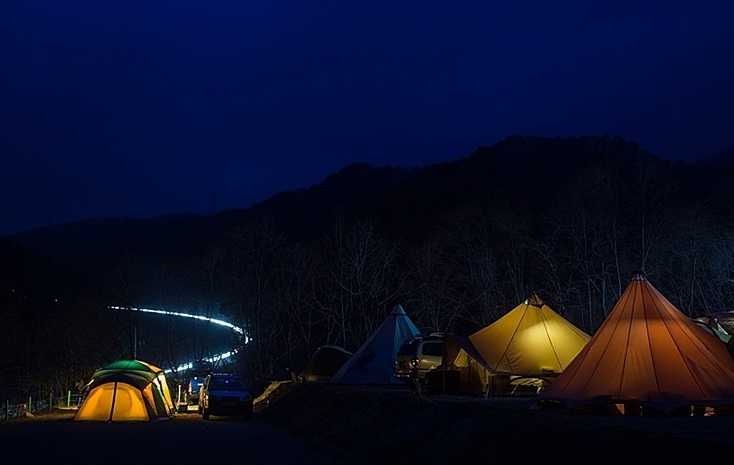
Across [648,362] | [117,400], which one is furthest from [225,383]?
[648,362]

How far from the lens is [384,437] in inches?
654

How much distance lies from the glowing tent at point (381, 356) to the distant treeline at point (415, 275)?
13.3m

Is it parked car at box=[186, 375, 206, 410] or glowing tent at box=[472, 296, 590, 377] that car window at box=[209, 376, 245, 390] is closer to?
parked car at box=[186, 375, 206, 410]

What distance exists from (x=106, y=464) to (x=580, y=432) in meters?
9.13

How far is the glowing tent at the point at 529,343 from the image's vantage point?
23.4 metres

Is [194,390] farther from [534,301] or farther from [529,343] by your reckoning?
[529,343]

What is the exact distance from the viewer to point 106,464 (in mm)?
15312

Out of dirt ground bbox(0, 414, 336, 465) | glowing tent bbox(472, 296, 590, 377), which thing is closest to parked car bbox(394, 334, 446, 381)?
glowing tent bbox(472, 296, 590, 377)

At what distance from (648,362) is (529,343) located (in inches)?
302

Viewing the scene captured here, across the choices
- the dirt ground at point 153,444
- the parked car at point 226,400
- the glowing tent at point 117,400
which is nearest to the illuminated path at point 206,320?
the parked car at point 226,400

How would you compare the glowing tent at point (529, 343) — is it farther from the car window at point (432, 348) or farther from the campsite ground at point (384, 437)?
the campsite ground at point (384, 437)

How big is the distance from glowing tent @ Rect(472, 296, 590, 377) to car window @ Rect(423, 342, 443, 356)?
→ 225 cm

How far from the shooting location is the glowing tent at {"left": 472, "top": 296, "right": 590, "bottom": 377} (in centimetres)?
2344

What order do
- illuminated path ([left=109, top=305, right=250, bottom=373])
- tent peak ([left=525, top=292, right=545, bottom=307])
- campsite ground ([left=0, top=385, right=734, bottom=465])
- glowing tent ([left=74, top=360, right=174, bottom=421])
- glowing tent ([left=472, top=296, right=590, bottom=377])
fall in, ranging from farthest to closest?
illuminated path ([left=109, top=305, right=250, bottom=373]), glowing tent ([left=74, top=360, right=174, bottom=421]), tent peak ([left=525, top=292, right=545, bottom=307]), glowing tent ([left=472, top=296, right=590, bottom=377]), campsite ground ([left=0, top=385, right=734, bottom=465])
